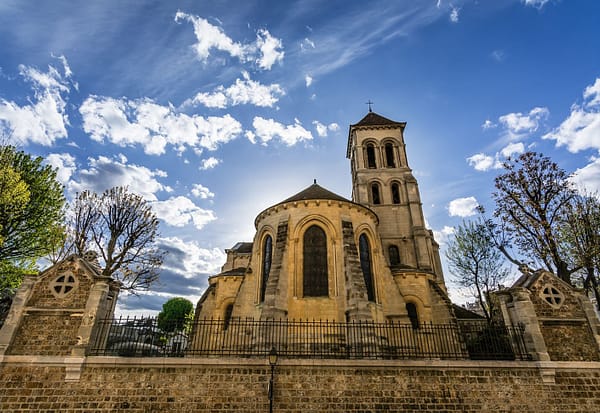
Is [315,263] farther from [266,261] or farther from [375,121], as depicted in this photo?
[375,121]

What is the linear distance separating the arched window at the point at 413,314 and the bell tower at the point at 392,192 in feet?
8.59

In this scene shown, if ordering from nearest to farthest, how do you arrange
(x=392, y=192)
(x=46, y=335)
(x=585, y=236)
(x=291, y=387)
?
1. (x=291, y=387)
2. (x=46, y=335)
3. (x=585, y=236)
4. (x=392, y=192)

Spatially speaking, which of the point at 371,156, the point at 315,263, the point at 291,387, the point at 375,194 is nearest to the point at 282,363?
the point at 291,387

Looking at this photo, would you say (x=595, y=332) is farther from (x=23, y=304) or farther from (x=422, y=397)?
(x=23, y=304)

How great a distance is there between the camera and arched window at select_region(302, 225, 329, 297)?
1495 centimetres

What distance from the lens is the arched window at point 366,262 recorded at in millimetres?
16016

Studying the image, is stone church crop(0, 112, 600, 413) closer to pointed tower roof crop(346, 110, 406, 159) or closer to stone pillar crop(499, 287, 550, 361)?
stone pillar crop(499, 287, 550, 361)

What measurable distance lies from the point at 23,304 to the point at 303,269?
10.8 metres

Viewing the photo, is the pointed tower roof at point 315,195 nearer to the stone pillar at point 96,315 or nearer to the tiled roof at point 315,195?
the tiled roof at point 315,195

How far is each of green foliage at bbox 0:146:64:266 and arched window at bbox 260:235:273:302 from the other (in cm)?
1097

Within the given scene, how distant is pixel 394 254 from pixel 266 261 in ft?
37.2

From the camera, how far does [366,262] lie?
16.8m

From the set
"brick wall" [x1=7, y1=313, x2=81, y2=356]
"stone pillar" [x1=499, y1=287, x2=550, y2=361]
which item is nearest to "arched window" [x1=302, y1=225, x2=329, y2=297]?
"stone pillar" [x1=499, y1=287, x2=550, y2=361]

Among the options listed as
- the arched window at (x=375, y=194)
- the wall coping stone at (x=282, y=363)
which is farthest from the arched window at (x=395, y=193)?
the wall coping stone at (x=282, y=363)
